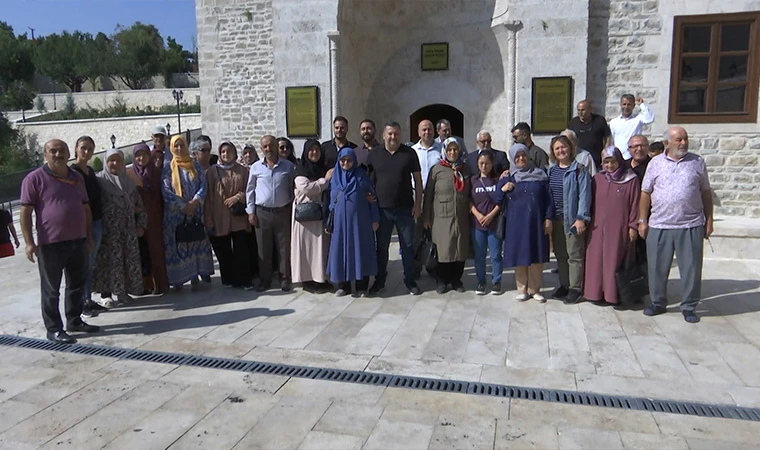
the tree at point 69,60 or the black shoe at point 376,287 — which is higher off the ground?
the tree at point 69,60

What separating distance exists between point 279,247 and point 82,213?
1884 mm

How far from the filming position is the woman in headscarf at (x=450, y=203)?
554 cm

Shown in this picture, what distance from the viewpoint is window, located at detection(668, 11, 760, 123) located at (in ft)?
25.5

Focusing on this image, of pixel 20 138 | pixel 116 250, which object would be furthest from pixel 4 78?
pixel 116 250

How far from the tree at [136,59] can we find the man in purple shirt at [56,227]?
48.2 metres

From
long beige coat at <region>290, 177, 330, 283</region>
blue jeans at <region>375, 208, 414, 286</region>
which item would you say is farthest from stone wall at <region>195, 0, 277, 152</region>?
blue jeans at <region>375, 208, 414, 286</region>

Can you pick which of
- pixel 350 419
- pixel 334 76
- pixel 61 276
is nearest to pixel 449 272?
pixel 350 419

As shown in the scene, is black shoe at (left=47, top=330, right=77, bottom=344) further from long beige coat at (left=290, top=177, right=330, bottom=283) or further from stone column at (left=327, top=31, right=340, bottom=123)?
stone column at (left=327, top=31, right=340, bottom=123)

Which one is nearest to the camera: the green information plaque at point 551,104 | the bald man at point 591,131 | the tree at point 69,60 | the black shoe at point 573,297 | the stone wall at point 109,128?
the black shoe at point 573,297

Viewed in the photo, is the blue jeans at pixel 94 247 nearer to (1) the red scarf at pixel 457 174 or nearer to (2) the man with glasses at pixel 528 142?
(1) the red scarf at pixel 457 174

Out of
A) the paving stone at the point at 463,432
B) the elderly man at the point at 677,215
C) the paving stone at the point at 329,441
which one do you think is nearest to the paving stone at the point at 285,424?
the paving stone at the point at 329,441

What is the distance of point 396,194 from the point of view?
5.61m

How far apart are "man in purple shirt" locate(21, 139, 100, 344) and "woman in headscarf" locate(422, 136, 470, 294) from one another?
2.99 metres

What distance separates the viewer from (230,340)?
15.2ft
